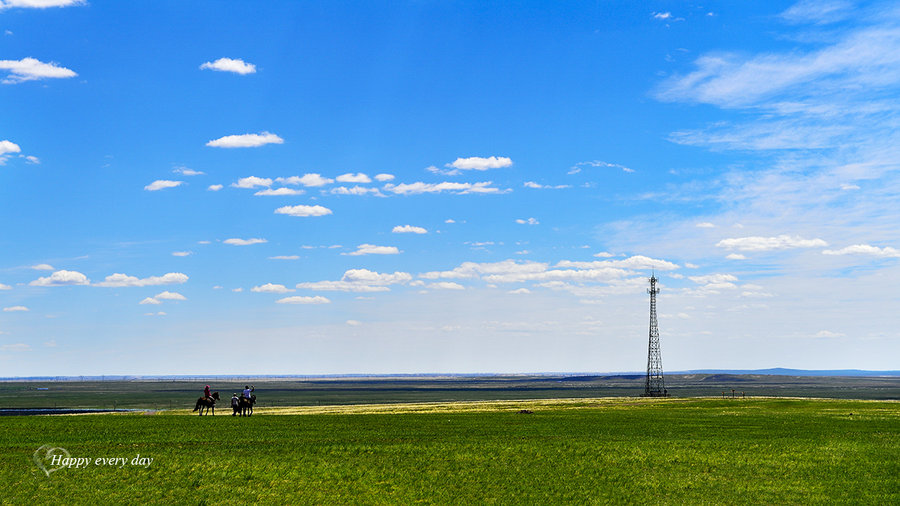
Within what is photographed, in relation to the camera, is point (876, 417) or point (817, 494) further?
point (876, 417)

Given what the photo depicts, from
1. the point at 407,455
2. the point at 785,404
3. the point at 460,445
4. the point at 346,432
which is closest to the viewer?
the point at 407,455

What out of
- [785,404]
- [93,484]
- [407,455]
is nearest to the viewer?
[93,484]

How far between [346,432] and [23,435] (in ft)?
56.2

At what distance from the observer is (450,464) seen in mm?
31656

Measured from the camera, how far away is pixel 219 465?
98.2 ft

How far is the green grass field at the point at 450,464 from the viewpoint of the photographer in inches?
1042

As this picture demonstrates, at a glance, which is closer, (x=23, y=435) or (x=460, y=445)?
(x=460, y=445)

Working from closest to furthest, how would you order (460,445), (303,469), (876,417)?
1. (303,469)
2. (460,445)
3. (876,417)

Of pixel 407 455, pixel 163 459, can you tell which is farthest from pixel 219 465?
pixel 407 455

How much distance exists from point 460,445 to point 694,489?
1243cm

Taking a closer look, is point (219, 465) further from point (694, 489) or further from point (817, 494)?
point (817, 494)

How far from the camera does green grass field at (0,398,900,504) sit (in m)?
26.5

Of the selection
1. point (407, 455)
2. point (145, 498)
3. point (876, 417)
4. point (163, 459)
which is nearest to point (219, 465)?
point (163, 459)

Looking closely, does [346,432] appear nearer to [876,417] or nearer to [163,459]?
[163,459]
